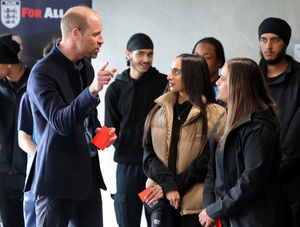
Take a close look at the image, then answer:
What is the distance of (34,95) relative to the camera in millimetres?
2307

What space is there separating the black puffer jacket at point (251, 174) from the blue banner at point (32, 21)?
106 inches

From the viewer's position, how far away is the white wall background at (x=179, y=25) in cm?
397

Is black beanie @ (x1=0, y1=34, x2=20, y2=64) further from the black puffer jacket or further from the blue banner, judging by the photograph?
the black puffer jacket

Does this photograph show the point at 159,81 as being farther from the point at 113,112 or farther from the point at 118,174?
the point at 118,174

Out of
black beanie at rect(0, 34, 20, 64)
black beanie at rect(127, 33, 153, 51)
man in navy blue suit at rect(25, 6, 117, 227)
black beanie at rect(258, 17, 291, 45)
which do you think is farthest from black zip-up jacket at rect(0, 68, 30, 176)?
black beanie at rect(258, 17, 291, 45)

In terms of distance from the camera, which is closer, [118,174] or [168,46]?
[118,174]

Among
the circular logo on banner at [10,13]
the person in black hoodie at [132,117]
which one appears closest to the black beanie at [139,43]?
the person in black hoodie at [132,117]

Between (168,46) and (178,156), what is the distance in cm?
191

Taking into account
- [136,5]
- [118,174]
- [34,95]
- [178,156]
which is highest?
[136,5]

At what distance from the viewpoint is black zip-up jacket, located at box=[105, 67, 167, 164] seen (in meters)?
3.81

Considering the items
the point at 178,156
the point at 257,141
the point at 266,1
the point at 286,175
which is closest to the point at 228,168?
the point at 257,141

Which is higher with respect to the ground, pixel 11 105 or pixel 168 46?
pixel 168 46

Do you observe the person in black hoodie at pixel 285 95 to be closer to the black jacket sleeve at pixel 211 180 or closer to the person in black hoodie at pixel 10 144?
the black jacket sleeve at pixel 211 180

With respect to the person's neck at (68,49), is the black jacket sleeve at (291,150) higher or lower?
lower
